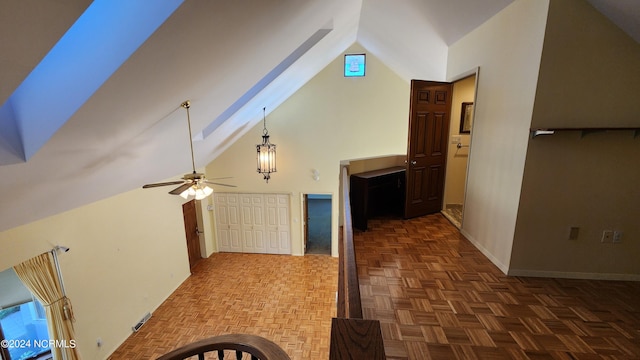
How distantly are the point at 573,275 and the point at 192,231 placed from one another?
725 cm

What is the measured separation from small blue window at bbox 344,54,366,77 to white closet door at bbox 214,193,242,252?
172 inches

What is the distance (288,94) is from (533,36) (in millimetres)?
4790

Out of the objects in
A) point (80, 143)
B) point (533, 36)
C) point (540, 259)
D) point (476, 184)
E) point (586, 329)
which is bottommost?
point (586, 329)

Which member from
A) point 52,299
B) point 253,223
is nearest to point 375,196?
point 253,223

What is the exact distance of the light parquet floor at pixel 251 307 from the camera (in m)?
4.38

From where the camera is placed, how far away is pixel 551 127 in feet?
7.79

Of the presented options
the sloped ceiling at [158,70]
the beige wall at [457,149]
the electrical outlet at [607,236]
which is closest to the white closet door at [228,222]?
the sloped ceiling at [158,70]

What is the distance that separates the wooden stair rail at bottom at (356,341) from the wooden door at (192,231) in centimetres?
645

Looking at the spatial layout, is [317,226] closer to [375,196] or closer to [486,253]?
[375,196]

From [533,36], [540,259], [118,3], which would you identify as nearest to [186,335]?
[118,3]

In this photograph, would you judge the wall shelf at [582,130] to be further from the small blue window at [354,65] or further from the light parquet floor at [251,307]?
the small blue window at [354,65]

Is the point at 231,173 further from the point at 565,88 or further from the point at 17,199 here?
the point at 565,88

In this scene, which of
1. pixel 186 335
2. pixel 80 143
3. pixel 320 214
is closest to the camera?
pixel 80 143

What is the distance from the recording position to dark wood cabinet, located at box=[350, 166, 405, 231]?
13.1 ft
